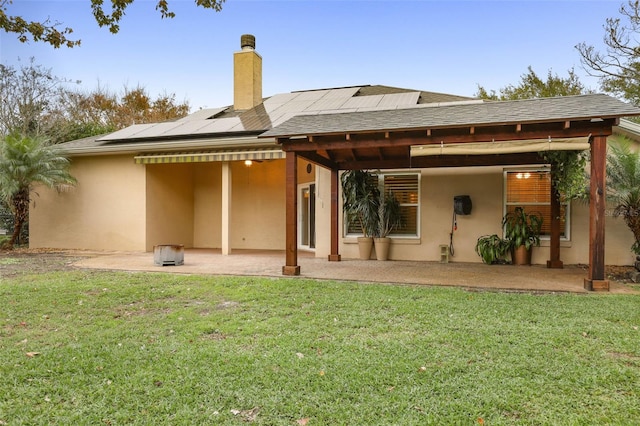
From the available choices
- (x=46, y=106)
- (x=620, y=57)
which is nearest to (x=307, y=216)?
(x=620, y=57)

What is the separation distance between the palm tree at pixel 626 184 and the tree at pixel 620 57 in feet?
35.7

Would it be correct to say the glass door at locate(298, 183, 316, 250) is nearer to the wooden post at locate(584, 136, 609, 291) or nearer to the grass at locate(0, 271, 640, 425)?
the grass at locate(0, 271, 640, 425)

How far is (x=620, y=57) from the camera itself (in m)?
16.8

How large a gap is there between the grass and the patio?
1054 mm

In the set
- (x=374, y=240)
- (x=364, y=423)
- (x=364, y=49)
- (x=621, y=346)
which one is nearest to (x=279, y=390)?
(x=364, y=423)

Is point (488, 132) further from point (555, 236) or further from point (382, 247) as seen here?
point (382, 247)

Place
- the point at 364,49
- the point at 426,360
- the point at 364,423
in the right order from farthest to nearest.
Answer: the point at 364,49 < the point at 426,360 < the point at 364,423

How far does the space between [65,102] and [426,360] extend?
26.3m

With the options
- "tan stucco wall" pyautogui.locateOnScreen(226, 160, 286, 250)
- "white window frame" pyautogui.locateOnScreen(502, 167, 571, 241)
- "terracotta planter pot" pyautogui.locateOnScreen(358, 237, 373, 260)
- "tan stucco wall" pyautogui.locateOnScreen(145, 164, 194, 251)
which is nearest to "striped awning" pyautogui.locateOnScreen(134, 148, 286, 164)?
"tan stucco wall" pyautogui.locateOnScreen(145, 164, 194, 251)

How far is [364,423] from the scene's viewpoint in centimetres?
276

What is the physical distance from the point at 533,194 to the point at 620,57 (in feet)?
35.6

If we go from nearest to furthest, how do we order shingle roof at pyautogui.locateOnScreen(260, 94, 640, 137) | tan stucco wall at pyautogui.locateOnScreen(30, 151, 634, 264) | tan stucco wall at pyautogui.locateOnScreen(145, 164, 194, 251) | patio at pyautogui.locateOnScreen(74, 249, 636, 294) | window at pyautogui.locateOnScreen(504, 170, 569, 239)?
shingle roof at pyautogui.locateOnScreen(260, 94, 640, 137) → patio at pyautogui.locateOnScreen(74, 249, 636, 294) → window at pyautogui.locateOnScreen(504, 170, 569, 239) → tan stucco wall at pyautogui.locateOnScreen(30, 151, 634, 264) → tan stucco wall at pyautogui.locateOnScreen(145, 164, 194, 251)

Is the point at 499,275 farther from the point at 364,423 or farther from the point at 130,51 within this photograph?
the point at 130,51

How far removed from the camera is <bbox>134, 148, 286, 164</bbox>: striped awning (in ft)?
37.2
